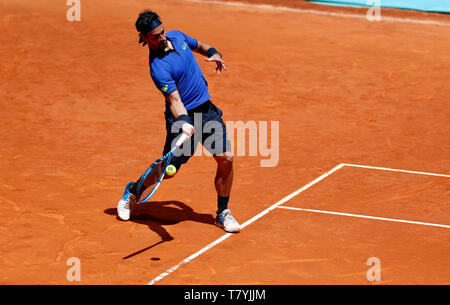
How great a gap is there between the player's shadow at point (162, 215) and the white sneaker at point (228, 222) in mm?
242

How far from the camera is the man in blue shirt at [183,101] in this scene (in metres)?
7.27

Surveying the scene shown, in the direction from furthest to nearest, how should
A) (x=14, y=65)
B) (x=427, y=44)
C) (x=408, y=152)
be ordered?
1. (x=427, y=44)
2. (x=14, y=65)
3. (x=408, y=152)

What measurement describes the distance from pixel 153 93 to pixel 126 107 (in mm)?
883

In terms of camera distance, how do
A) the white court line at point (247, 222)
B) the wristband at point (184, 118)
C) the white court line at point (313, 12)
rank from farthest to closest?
the white court line at point (313, 12) → the wristband at point (184, 118) → the white court line at point (247, 222)

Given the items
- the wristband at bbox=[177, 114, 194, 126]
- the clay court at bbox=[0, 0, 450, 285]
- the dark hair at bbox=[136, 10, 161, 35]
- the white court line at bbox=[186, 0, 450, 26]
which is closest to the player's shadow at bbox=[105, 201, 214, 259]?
the clay court at bbox=[0, 0, 450, 285]

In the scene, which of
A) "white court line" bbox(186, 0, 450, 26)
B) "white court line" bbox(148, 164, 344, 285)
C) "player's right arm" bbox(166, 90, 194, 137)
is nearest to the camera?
"white court line" bbox(148, 164, 344, 285)

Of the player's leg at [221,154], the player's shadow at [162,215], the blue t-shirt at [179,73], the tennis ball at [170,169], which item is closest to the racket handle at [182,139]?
the tennis ball at [170,169]

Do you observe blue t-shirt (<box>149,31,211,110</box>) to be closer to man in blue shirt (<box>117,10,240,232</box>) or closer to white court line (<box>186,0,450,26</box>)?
man in blue shirt (<box>117,10,240,232</box>)

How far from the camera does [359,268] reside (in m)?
7.05

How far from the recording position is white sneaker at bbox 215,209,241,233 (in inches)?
311

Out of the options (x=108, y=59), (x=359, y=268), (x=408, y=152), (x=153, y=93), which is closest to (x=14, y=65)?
(x=108, y=59)

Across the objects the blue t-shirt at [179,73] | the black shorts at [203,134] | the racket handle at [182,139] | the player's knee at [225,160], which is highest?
the blue t-shirt at [179,73]

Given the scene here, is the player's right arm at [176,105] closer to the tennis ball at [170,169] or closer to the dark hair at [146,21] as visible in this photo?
the tennis ball at [170,169]
